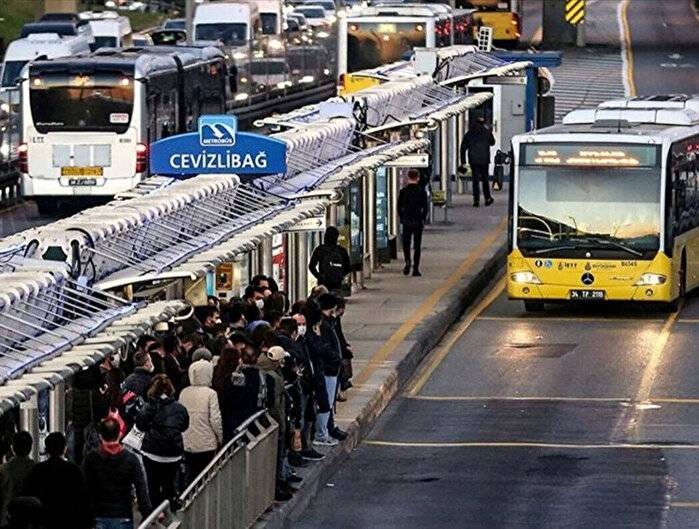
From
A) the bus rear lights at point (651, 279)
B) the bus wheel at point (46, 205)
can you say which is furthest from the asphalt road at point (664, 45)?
the bus rear lights at point (651, 279)

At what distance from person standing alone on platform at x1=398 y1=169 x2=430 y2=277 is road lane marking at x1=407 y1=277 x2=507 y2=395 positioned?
1205mm

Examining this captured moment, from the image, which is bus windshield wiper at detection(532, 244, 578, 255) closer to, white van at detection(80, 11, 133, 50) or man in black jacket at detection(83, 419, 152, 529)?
man in black jacket at detection(83, 419, 152, 529)

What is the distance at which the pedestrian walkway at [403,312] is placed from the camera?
79.1 ft

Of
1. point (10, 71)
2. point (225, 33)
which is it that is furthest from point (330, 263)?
point (225, 33)

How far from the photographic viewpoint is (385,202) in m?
37.3

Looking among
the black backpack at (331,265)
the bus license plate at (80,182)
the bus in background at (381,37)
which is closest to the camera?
the black backpack at (331,265)

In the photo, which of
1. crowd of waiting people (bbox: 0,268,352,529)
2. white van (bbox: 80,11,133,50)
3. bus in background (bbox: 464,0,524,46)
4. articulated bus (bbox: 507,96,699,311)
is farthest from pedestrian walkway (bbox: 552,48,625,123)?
→ crowd of waiting people (bbox: 0,268,352,529)

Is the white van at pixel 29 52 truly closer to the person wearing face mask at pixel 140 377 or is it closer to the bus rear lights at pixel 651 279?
the bus rear lights at pixel 651 279

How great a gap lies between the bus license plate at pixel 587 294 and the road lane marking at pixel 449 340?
1.39 metres

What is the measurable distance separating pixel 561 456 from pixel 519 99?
2610 centimetres

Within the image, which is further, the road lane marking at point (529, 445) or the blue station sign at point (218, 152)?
the blue station sign at point (218, 152)

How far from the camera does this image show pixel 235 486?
716 inches

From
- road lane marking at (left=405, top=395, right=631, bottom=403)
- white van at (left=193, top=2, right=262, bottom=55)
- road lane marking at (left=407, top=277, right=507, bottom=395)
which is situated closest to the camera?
road lane marking at (left=405, top=395, right=631, bottom=403)

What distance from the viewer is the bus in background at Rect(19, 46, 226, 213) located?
1721 inches
